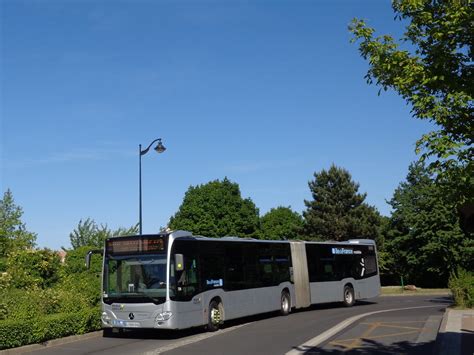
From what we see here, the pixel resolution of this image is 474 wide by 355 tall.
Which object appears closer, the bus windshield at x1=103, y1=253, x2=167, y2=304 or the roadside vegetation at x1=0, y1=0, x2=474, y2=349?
the roadside vegetation at x1=0, y1=0, x2=474, y2=349

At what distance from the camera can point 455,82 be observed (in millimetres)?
7133

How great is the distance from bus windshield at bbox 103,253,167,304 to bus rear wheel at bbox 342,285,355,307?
12.8 m

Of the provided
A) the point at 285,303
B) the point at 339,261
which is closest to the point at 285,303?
the point at 285,303

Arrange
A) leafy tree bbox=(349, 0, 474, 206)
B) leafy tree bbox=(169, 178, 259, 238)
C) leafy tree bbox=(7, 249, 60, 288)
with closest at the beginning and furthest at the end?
leafy tree bbox=(349, 0, 474, 206) → leafy tree bbox=(7, 249, 60, 288) → leafy tree bbox=(169, 178, 259, 238)

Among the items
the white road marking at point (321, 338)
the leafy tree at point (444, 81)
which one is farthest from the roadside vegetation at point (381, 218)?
the white road marking at point (321, 338)

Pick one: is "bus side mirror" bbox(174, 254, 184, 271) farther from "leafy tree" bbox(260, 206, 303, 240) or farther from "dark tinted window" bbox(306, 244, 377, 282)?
"leafy tree" bbox(260, 206, 303, 240)

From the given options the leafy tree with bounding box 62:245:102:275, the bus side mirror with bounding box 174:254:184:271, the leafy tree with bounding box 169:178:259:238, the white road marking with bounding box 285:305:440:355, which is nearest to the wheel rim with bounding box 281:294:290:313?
the white road marking with bounding box 285:305:440:355

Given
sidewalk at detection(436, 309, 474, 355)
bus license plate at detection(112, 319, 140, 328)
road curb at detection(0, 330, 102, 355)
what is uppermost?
bus license plate at detection(112, 319, 140, 328)

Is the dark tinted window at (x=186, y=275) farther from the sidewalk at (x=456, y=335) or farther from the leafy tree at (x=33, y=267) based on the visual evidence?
the leafy tree at (x=33, y=267)

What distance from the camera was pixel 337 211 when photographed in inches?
2493

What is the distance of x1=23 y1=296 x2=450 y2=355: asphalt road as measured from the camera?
42.8 feet

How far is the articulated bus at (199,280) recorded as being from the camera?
52.9 ft

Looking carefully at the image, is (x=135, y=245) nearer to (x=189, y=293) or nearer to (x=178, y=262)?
(x=178, y=262)

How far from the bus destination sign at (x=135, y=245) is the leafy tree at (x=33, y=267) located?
25.3 feet
